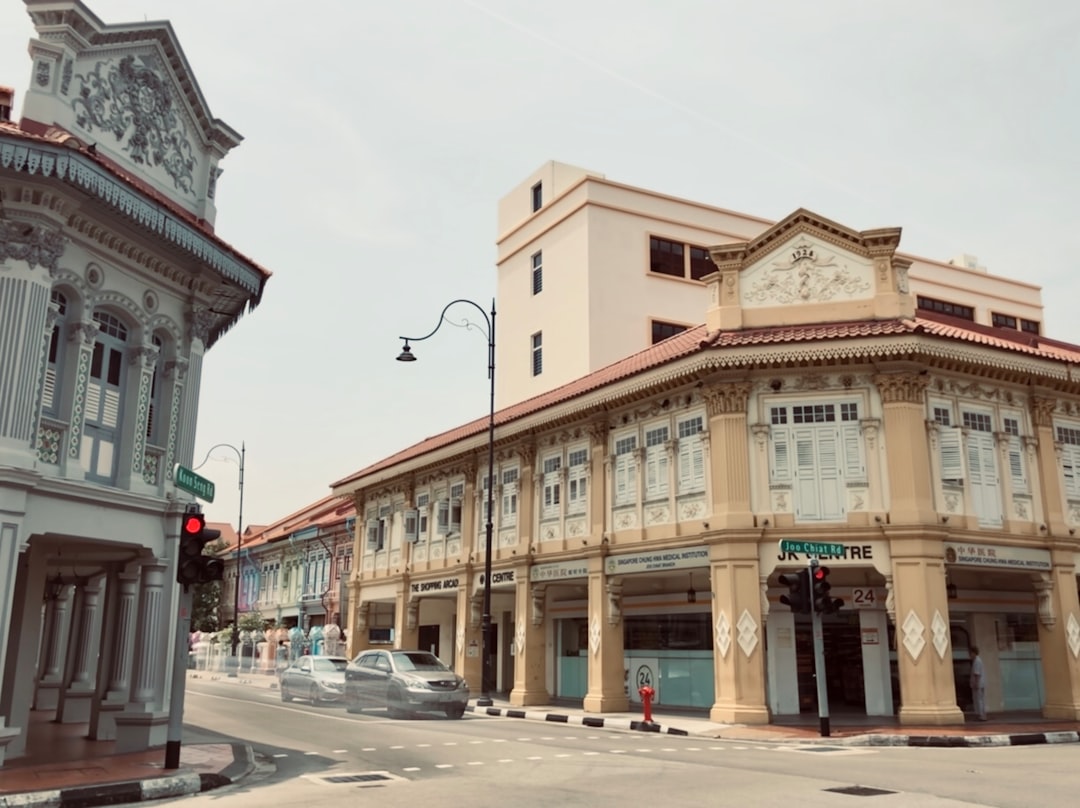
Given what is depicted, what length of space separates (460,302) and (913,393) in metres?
11.9

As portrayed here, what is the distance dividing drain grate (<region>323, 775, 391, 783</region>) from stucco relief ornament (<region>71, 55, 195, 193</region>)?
10.1 metres

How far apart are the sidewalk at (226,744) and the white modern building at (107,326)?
2.68 ft

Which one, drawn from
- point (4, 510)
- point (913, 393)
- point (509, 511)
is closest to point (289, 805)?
point (4, 510)

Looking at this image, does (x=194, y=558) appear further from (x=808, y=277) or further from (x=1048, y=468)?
(x=1048, y=468)

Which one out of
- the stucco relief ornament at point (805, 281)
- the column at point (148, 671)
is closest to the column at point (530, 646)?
the stucco relief ornament at point (805, 281)

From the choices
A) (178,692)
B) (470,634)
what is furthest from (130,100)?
(470,634)

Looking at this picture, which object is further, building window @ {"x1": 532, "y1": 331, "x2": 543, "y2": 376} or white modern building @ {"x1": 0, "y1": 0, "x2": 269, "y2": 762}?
building window @ {"x1": 532, "y1": 331, "x2": 543, "y2": 376}

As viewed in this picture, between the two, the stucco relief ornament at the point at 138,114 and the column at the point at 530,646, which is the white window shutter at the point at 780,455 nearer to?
the column at the point at 530,646

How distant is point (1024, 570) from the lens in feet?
73.5

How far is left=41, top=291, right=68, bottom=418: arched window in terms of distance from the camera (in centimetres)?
1356

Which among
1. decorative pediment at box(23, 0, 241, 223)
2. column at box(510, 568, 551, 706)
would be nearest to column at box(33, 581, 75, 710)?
column at box(510, 568, 551, 706)

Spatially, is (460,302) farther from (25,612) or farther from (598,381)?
(25,612)

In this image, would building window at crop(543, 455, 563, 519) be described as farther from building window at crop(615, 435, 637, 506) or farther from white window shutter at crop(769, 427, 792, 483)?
white window shutter at crop(769, 427, 792, 483)

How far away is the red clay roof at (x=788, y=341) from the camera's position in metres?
21.6
